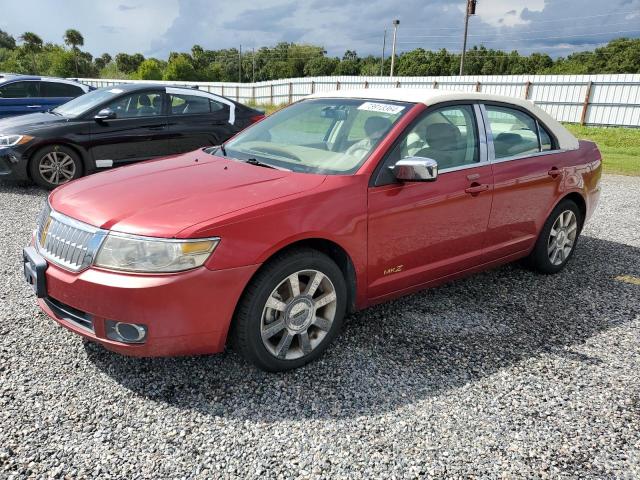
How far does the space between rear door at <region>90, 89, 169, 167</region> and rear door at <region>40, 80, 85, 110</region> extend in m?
4.03

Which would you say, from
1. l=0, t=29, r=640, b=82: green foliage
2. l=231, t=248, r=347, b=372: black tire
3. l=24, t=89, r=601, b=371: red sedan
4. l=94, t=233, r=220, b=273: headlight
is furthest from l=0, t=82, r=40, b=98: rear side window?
l=0, t=29, r=640, b=82: green foliage

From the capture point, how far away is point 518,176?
411 cm

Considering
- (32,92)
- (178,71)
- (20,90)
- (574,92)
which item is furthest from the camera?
(178,71)

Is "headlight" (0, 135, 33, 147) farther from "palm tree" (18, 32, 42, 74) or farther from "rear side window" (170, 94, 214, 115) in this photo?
"palm tree" (18, 32, 42, 74)

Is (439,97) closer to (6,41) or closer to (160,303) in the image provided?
(160,303)

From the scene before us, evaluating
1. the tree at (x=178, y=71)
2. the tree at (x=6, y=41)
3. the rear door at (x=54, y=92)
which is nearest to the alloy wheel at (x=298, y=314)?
the rear door at (x=54, y=92)

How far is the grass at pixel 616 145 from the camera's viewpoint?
1264 centimetres

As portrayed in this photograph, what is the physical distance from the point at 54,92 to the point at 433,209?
407 inches

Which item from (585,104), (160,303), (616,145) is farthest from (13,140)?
(585,104)

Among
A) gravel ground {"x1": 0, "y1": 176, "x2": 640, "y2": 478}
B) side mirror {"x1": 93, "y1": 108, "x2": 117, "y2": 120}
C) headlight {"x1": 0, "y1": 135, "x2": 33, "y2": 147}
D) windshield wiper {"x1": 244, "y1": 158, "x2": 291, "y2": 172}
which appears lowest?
gravel ground {"x1": 0, "y1": 176, "x2": 640, "y2": 478}

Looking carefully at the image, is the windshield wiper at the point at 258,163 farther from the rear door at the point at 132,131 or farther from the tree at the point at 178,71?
the tree at the point at 178,71

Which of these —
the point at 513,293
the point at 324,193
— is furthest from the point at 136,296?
the point at 513,293

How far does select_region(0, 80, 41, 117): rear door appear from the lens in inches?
419

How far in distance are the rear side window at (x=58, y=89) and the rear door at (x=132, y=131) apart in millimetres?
4035
